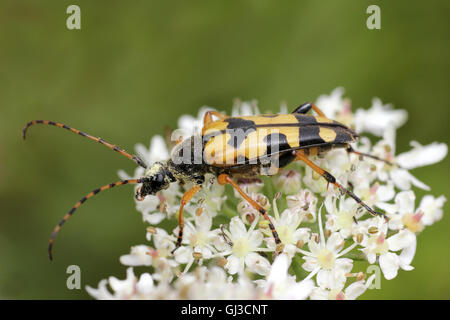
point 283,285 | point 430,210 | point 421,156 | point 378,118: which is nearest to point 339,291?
point 283,285

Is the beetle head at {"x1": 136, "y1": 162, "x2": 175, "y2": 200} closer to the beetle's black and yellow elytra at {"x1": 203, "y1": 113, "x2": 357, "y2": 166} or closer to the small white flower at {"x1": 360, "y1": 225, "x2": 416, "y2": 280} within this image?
the beetle's black and yellow elytra at {"x1": 203, "y1": 113, "x2": 357, "y2": 166}

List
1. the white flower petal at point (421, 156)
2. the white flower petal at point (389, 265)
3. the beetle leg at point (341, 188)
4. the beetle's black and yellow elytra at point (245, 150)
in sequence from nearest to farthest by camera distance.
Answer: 1. the white flower petal at point (389, 265)
2. the beetle leg at point (341, 188)
3. the beetle's black and yellow elytra at point (245, 150)
4. the white flower petal at point (421, 156)

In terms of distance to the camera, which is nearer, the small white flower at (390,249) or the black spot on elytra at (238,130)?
the small white flower at (390,249)

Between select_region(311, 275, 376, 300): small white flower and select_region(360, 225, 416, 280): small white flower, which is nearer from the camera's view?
select_region(311, 275, 376, 300): small white flower

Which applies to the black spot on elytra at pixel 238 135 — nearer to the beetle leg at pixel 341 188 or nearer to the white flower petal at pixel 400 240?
the beetle leg at pixel 341 188

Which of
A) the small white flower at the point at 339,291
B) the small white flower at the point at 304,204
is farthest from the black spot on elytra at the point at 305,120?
the small white flower at the point at 339,291

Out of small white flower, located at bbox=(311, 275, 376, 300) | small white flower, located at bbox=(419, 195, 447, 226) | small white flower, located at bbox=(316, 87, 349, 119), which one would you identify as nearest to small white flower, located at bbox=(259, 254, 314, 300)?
small white flower, located at bbox=(311, 275, 376, 300)
